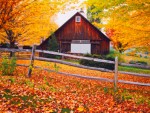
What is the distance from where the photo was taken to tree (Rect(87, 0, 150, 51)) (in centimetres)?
995

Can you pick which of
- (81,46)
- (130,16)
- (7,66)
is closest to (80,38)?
(81,46)

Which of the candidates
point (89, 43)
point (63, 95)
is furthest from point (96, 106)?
point (89, 43)

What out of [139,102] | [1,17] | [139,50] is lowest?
[139,102]

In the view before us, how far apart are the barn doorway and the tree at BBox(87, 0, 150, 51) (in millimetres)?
21581

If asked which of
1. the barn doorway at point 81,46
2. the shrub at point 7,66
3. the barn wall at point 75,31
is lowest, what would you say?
the shrub at point 7,66

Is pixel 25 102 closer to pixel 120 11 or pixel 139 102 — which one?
pixel 139 102

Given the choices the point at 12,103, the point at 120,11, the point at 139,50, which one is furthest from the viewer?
the point at 139,50

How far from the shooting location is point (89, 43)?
35812 millimetres

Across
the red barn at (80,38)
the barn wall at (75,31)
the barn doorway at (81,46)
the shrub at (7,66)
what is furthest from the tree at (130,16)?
the barn wall at (75,31)

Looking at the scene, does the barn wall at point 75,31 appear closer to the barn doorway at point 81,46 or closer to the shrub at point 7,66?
the barn doorway at point 81,46

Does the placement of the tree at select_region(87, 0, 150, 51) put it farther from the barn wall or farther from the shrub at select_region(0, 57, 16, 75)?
the barn wall

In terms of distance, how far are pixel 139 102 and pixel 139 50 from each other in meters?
6.07

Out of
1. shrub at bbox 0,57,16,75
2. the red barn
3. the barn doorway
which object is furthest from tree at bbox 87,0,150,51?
the barn doorway

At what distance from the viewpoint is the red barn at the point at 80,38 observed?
35.7m
